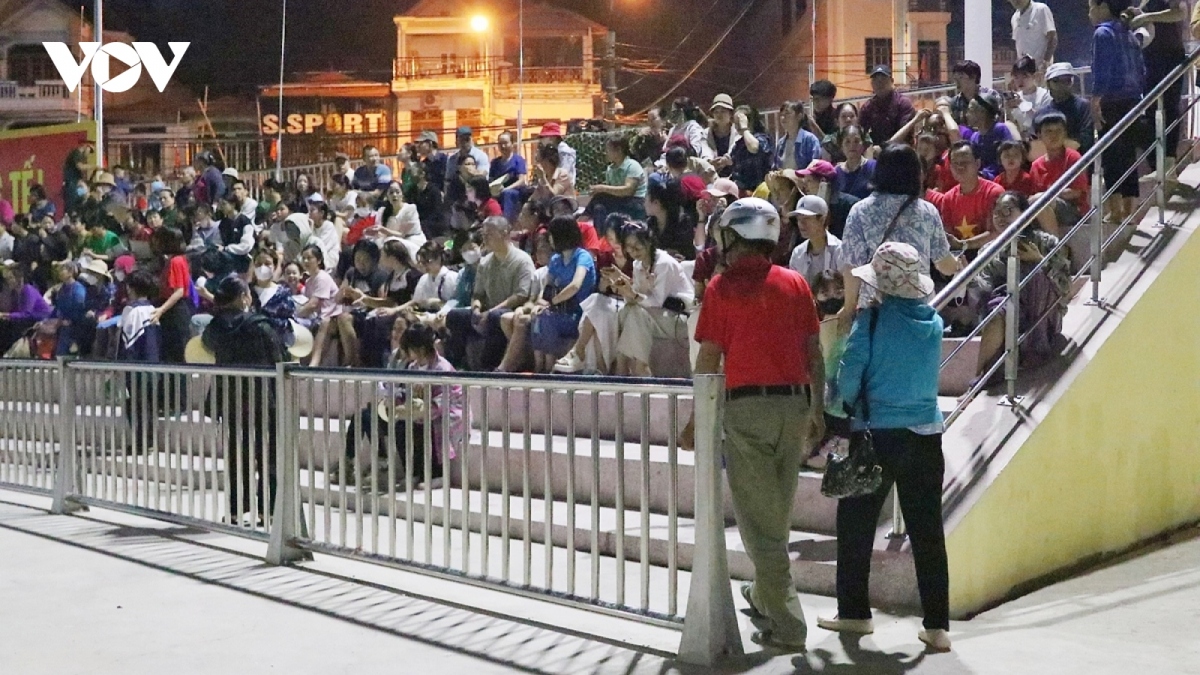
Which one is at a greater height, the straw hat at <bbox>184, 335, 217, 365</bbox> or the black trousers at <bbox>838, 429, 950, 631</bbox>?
the straw hat at <bbox>184, 335, 217, 365</bbox>

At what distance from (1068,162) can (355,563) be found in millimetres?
5281

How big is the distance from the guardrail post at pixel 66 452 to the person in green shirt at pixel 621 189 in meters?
4.58

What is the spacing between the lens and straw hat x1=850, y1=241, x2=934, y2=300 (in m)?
5.63

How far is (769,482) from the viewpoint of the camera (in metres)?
5.64

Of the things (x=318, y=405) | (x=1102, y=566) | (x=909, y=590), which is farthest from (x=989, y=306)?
(x=318, y=405)

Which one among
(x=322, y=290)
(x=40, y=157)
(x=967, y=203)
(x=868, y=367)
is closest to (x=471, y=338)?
(x=322, y=290)

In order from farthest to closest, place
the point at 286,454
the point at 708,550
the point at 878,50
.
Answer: the point at 878,50
the point at 286,454
the point at 708,550

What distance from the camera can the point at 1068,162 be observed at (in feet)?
29.7

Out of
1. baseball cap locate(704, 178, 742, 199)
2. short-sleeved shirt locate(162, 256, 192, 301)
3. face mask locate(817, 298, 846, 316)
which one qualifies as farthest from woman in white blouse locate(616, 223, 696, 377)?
short-sleeved shirt locate(162, 256, 192, 301)

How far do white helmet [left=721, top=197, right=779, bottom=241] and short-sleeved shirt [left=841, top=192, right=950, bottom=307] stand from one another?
1124 mm

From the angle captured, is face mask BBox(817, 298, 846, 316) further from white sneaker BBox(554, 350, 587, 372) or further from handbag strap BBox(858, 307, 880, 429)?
white sneaker BBox(554, 350, 587, 372)

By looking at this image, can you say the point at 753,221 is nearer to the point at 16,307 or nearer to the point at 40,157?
the point at 16,307

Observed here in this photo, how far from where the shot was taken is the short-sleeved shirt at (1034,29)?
1224 centimetres

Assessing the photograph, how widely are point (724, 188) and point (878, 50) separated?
796cm
